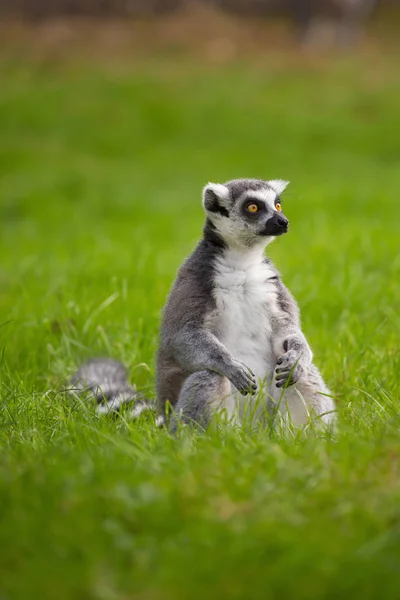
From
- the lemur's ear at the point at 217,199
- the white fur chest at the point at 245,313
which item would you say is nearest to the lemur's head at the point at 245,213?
the lemur's ear at the point at 217,199

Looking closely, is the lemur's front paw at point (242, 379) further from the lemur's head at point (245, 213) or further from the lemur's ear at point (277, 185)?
the lemur's ear at point (277, 185)

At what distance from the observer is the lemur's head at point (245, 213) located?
424 cm

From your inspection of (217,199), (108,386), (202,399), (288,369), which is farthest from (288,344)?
(108,386)

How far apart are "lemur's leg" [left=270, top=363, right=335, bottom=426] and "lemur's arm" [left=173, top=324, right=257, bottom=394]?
0.17m

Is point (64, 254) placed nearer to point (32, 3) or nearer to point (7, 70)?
Answer: point (7, 70)

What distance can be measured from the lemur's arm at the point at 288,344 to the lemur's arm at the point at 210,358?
0.49ft

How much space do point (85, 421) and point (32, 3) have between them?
2866 cm

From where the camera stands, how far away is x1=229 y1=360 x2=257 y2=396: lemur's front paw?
3.93 m

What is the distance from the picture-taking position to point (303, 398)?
4.13m

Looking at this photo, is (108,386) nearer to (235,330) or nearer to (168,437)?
(235,330)

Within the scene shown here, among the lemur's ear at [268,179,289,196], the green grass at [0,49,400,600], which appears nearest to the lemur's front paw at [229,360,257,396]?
the green grass at [0,49,400,600]

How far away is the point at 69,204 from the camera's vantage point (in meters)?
15.1

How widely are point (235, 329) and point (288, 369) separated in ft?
1.10

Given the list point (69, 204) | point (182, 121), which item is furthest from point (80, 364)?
point (182, 121)
